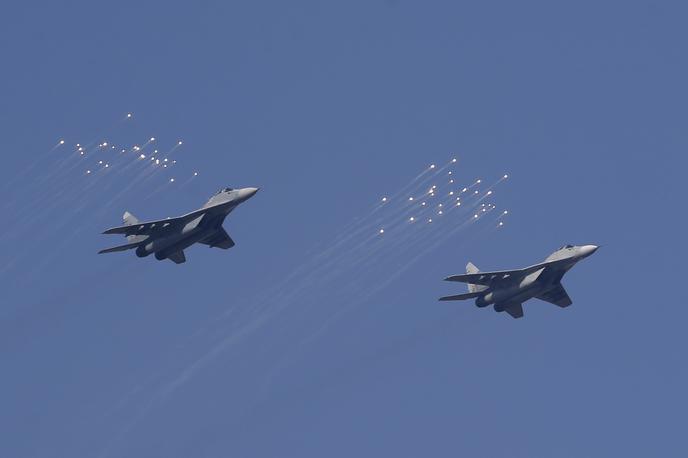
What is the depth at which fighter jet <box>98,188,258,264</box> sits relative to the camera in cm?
15838

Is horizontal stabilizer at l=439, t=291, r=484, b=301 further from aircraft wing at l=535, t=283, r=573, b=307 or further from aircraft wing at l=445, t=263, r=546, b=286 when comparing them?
aircraft wing at l=535, t=283, r=573, b=307

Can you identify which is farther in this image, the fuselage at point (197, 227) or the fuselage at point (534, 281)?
the fuselage at point (197, 227)

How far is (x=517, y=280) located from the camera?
6220 inches

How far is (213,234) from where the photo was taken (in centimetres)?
16225

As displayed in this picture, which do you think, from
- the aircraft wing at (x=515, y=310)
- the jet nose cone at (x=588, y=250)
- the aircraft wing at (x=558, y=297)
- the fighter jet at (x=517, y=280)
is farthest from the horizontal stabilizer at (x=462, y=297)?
the jet nose cone at (x=588, y=250)

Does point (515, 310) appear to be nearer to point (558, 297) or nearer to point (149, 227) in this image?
point (558, 297)

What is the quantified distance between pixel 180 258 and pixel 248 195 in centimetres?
840

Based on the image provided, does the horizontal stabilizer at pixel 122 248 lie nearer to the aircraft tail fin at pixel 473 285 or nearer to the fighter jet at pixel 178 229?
the fighter jet at pixel 178 229

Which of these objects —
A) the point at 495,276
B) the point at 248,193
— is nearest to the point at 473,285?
the point at 495,276

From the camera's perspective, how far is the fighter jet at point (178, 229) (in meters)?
158

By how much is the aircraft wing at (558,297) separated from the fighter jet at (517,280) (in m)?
3.19

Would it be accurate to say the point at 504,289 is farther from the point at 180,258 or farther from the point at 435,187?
the point at 180,258

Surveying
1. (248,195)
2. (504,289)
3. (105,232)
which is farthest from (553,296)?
(105,232)

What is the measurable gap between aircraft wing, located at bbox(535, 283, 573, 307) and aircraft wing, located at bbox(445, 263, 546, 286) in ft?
16.9
